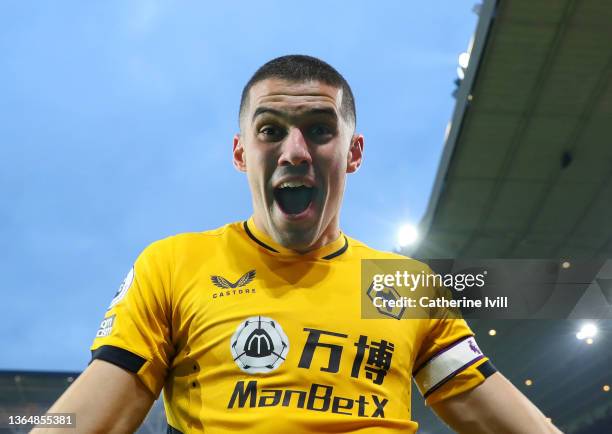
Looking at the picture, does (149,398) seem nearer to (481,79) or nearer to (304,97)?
Answer: (304,97)

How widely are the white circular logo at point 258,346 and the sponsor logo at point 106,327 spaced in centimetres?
37

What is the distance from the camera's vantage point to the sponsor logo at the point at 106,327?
1948 millimetres

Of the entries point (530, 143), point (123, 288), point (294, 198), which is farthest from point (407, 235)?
point (123, 288)

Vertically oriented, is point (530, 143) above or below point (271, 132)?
above

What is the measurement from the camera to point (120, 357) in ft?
6.14

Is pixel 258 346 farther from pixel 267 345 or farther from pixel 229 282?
pixel 229 282

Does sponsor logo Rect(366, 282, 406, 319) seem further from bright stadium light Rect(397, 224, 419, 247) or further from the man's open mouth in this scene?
bright stadium light Rect(397, 224, 419, 247)

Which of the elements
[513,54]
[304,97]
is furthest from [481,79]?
[304,97]

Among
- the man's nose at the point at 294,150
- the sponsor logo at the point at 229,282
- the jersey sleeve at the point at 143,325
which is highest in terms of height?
the man's nose at the point at 294,150

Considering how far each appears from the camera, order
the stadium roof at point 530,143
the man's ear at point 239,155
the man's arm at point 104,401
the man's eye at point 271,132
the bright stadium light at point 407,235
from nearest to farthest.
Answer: the man's arm at point 104,401, the man's eye at point 271,132, the man's ear at point 239,155, the stadium roof at point 530,143, the bright stadium light at point 407,235

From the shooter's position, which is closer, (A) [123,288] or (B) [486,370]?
(A) [123,288]

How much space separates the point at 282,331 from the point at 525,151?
13.1 metres

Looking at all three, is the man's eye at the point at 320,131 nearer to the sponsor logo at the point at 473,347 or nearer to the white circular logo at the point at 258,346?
the white circular logo at the point at 258,346

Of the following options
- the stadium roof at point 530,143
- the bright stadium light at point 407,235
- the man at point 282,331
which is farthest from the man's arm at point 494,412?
the bright stadium light at point 407,235
